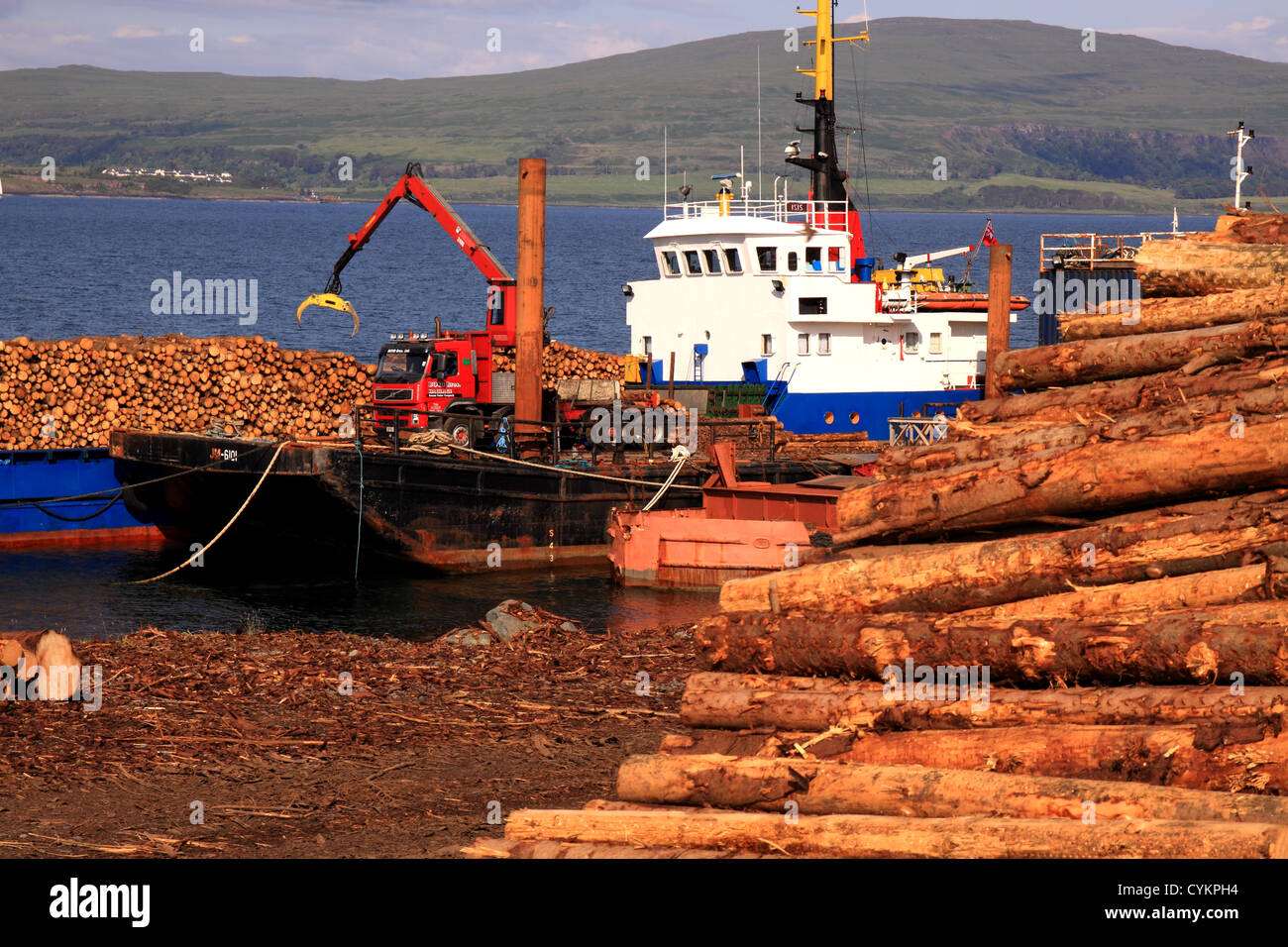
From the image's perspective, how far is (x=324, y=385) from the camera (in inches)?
1038

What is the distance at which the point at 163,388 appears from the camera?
25.5 m

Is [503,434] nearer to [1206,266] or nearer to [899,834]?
[1206,266]

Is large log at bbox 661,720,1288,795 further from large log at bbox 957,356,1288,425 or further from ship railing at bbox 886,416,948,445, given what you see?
ship railing at bbox 886,416,948,445

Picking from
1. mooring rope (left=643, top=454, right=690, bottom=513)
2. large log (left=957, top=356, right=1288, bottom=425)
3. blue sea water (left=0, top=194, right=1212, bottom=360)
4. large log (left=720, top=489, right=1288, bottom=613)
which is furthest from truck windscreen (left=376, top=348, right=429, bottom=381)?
blue sea water (left=0, top=194, right=1212, bottom=360)

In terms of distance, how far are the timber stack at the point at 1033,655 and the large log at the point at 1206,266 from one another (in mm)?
27

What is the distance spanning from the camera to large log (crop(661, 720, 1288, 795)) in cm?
611

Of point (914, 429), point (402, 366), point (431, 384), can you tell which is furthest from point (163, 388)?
point (914, 429)

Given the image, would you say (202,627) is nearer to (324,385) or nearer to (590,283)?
(324,385)

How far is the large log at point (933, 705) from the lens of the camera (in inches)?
253

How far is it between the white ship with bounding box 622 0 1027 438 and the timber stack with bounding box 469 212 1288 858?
17.2m
